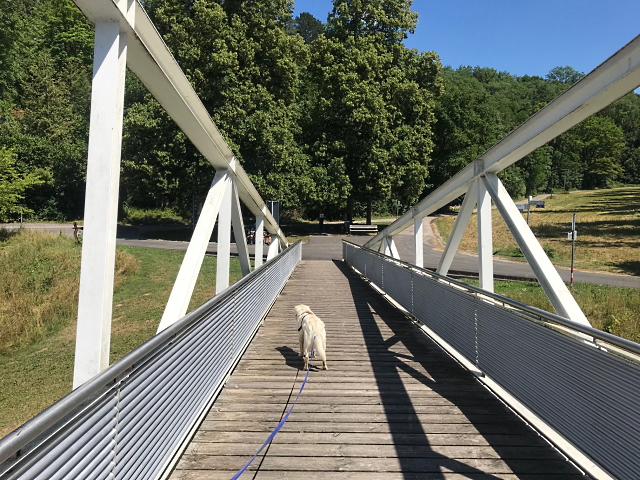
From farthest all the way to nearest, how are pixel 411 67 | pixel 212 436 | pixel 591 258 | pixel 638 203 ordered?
1. pixel 638 203
2. pixel 411 67
3. pixel 591 258
4. pixel 212 436

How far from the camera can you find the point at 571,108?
4582mm

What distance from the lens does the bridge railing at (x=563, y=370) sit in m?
2.73

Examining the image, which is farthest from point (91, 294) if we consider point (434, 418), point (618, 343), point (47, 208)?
point (47, 208)

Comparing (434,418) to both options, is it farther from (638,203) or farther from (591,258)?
(638,203)

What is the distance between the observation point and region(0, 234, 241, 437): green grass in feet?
29.3

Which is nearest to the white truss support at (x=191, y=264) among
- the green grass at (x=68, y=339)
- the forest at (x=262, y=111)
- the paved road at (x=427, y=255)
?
the green grass at (x=68, y=339)

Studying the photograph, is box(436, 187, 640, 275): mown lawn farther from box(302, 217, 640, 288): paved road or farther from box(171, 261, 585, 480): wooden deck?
box(171, 261, 585, 480): wooden deck

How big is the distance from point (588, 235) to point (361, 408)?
3063 cm

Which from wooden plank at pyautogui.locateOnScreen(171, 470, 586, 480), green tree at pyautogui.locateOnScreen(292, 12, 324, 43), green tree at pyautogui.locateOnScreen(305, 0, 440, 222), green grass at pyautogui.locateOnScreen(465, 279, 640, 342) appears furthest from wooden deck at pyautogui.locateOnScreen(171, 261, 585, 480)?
green tree at pyautogui.locateOnScreen(292, 12, 324, 43)

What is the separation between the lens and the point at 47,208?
139ft

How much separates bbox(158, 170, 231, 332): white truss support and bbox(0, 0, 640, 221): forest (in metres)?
20.6

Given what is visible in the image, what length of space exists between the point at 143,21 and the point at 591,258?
25396mm

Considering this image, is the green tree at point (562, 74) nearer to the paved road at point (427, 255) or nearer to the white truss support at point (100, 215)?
the paved road at point (427, 255)

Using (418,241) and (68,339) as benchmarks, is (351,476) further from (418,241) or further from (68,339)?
(68,339)
